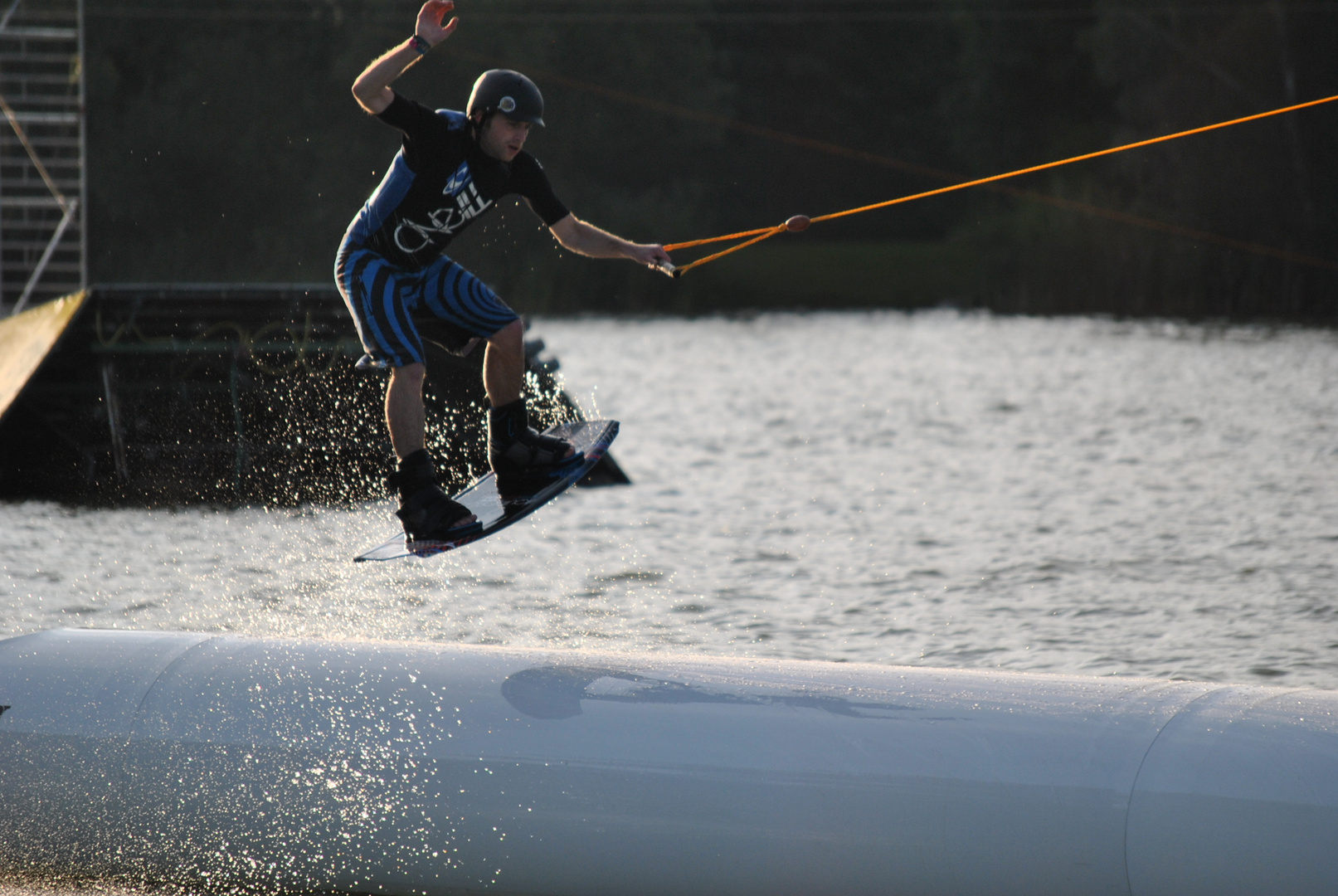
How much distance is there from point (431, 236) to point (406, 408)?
0.63 metres

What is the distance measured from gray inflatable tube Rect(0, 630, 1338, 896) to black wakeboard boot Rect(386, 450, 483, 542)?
4.47 ft

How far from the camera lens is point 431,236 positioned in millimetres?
5566

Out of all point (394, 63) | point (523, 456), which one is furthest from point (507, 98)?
point (523, 456)

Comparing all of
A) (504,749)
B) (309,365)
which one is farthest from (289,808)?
(309,365)

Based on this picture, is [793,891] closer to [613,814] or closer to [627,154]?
[613,814]

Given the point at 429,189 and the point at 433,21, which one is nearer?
the point at 433,21

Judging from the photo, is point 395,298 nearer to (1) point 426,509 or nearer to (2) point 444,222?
(2) point 444,222

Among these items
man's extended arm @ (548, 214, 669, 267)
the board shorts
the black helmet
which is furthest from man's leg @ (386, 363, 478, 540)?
the black helmet

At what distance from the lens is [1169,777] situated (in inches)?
139

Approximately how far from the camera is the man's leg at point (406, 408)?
18.7ft

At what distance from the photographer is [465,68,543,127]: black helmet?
5.36m

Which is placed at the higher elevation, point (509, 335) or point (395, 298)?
point (395, 298)

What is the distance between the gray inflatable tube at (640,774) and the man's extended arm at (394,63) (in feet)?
5.60

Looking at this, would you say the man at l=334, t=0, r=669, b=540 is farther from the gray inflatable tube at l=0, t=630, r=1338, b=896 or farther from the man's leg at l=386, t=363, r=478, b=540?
the gray inflatable tube at l=0, t=630, r=1338, b=896
